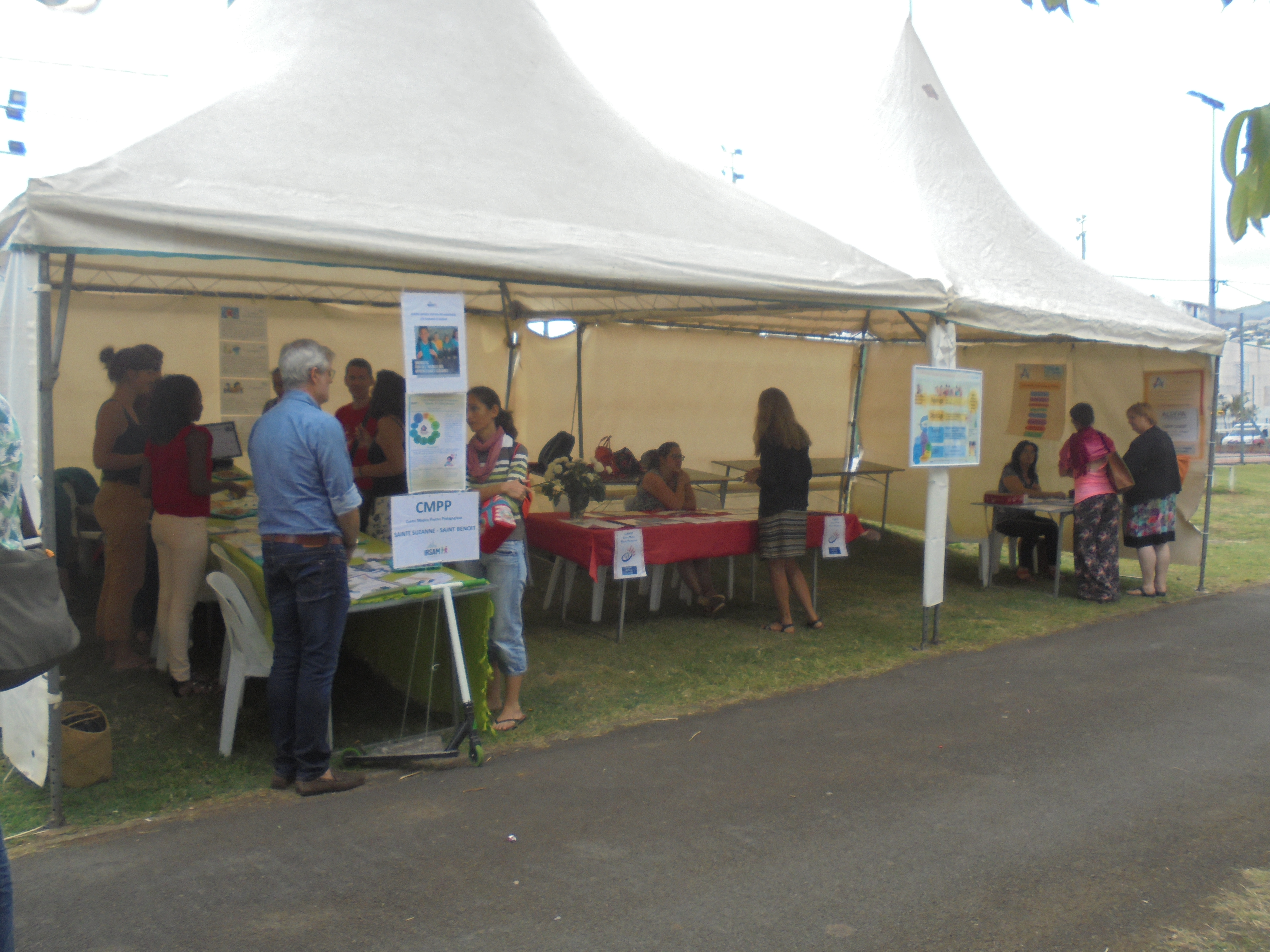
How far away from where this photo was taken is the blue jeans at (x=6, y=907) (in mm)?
1936

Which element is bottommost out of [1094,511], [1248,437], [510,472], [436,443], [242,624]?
[242,624]

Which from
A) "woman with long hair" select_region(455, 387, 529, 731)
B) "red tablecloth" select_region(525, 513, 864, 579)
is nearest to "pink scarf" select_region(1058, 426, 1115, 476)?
"red tablecloth" select_region(525, 513, 864, 579)

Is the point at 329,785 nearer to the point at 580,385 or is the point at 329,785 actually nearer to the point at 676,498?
the point at 676,498

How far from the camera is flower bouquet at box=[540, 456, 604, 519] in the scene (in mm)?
6234

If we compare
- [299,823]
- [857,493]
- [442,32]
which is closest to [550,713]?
[299,823]

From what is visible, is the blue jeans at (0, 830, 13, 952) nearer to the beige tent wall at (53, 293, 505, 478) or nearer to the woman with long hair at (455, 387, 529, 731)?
the woman with long hair at (455, 387, 529, 731)

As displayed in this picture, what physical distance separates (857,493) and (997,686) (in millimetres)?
6088

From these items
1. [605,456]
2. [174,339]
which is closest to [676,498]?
[605,456]

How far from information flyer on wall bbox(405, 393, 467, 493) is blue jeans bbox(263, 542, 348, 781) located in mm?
538

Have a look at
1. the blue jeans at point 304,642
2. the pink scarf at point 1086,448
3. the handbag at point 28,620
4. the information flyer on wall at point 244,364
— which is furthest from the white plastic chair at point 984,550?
the handbag at point 28,620

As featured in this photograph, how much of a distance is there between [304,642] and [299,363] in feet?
3.34

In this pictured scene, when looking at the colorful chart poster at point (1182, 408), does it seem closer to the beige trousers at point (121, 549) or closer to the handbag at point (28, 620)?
the beige trousers at point (121, 549)

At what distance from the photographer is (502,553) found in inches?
168

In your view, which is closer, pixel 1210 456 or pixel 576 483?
pixel 576 483
